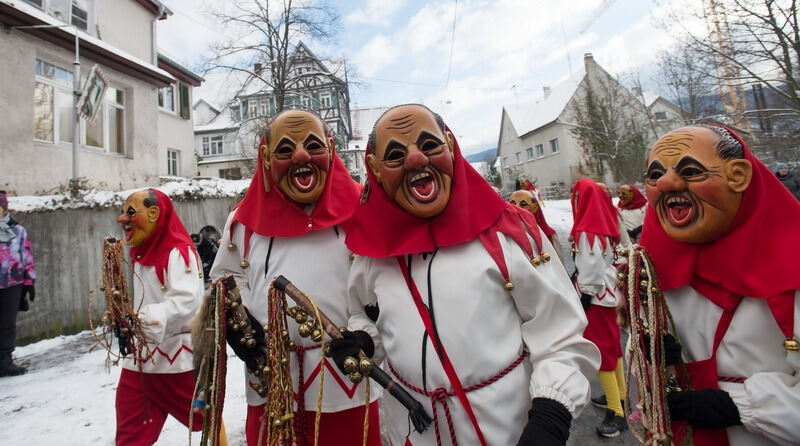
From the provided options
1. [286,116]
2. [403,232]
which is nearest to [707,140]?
[403,232]

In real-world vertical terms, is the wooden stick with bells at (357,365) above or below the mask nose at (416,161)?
below

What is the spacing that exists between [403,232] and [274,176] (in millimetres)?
855

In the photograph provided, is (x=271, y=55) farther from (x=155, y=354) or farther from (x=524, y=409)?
(x=524, y=409)

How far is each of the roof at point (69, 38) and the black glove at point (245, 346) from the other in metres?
9.77

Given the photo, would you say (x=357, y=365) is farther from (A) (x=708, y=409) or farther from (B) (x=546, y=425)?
(A) (x=708, y=409)

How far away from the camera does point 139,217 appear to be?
280cm

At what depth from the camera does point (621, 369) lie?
3549 millimetres

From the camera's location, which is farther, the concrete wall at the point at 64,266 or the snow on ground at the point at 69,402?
the concrete wall at the point at 64,266

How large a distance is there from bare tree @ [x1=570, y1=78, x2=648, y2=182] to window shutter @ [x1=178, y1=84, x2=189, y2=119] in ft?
71.1

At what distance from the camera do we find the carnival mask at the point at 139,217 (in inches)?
110

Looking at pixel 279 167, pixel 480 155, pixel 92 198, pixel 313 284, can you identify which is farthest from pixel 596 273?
pixel 480 155

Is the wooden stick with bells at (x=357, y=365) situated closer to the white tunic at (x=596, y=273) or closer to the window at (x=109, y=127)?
the white tunic at (x=596, y=273)

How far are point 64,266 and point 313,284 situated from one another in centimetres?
701

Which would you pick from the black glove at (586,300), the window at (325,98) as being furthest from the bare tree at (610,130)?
the black glove at (586,300)
